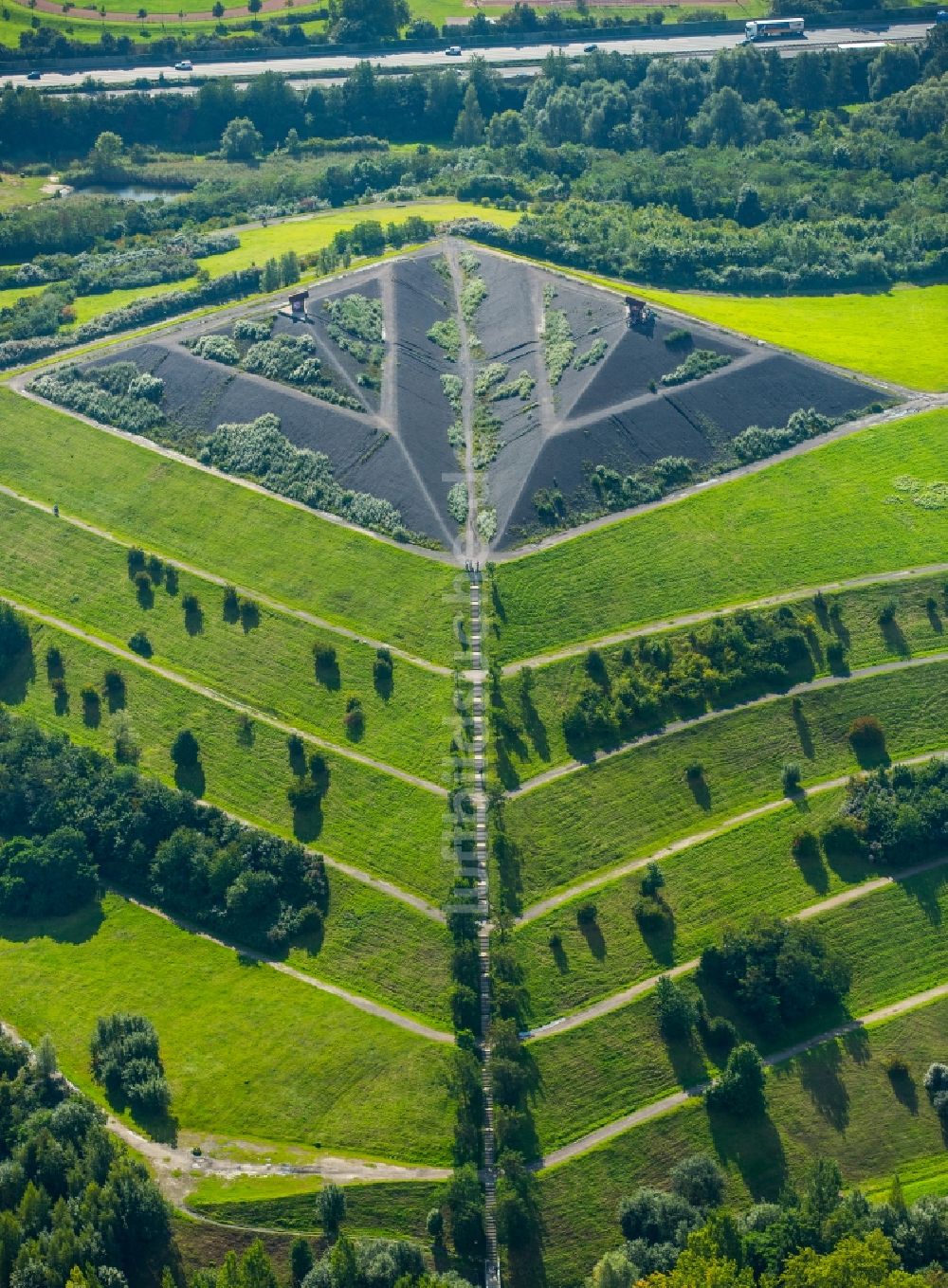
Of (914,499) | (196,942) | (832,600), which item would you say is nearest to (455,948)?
(196,942)

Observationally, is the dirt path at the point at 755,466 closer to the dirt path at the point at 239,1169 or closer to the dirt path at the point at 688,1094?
the dirt path at the point at 688,1094

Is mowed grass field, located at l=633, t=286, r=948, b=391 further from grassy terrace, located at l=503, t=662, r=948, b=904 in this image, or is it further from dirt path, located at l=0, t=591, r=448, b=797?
dirt path, located at l=0, t=591, r=448, b=797

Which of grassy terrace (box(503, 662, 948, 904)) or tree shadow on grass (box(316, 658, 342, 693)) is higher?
tree shadow on grass (box(316, 658, 342, 693))

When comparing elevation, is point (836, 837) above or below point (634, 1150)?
above

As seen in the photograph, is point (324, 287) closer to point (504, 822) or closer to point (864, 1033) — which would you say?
point (504, 822)

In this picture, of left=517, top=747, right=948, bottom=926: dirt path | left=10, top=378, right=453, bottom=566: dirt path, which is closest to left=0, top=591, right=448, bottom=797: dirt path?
left=517, top=747, right=948, bottom=926: dirt path

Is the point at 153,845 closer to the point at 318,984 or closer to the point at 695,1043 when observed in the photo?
the point at 318,984

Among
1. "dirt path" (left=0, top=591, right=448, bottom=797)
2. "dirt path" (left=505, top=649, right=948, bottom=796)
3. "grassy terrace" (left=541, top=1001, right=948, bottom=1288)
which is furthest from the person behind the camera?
"dirt path" (left=0, top=591, right=448, bottom=797)
